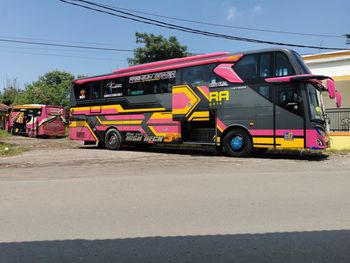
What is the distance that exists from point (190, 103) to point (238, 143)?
2503mm

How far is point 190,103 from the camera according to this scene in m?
15.2

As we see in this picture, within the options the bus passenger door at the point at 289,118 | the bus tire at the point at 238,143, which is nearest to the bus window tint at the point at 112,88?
the bus tire at the point at 238,143

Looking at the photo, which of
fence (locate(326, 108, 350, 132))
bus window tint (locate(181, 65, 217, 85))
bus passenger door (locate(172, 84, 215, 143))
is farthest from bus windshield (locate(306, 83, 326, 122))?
fence (locate(326, 108, 350, 132))

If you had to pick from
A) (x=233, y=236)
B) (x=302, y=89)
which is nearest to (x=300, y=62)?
(x=302, y=89)

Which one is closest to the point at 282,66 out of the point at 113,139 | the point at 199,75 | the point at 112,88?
the point at 199,75

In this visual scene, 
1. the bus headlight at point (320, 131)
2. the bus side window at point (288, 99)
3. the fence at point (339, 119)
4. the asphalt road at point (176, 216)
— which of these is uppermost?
the bus side window at point (288, 99)

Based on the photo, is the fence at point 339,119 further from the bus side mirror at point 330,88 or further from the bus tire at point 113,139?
the bus tire at point 113,139

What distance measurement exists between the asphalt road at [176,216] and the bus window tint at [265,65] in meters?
4.35

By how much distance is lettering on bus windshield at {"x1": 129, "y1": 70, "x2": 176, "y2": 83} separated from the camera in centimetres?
1590

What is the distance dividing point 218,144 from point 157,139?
298cm

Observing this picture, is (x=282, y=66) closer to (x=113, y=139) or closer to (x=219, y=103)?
(x=219, y=103)

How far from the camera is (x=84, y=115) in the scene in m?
19.4

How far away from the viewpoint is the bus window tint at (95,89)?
18719 mm

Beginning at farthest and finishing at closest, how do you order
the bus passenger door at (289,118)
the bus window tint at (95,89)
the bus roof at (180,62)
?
1. the bus window tint at (95,89)
2. the bus roof at (180,62)
3. the bus passenger door at (289,118)
